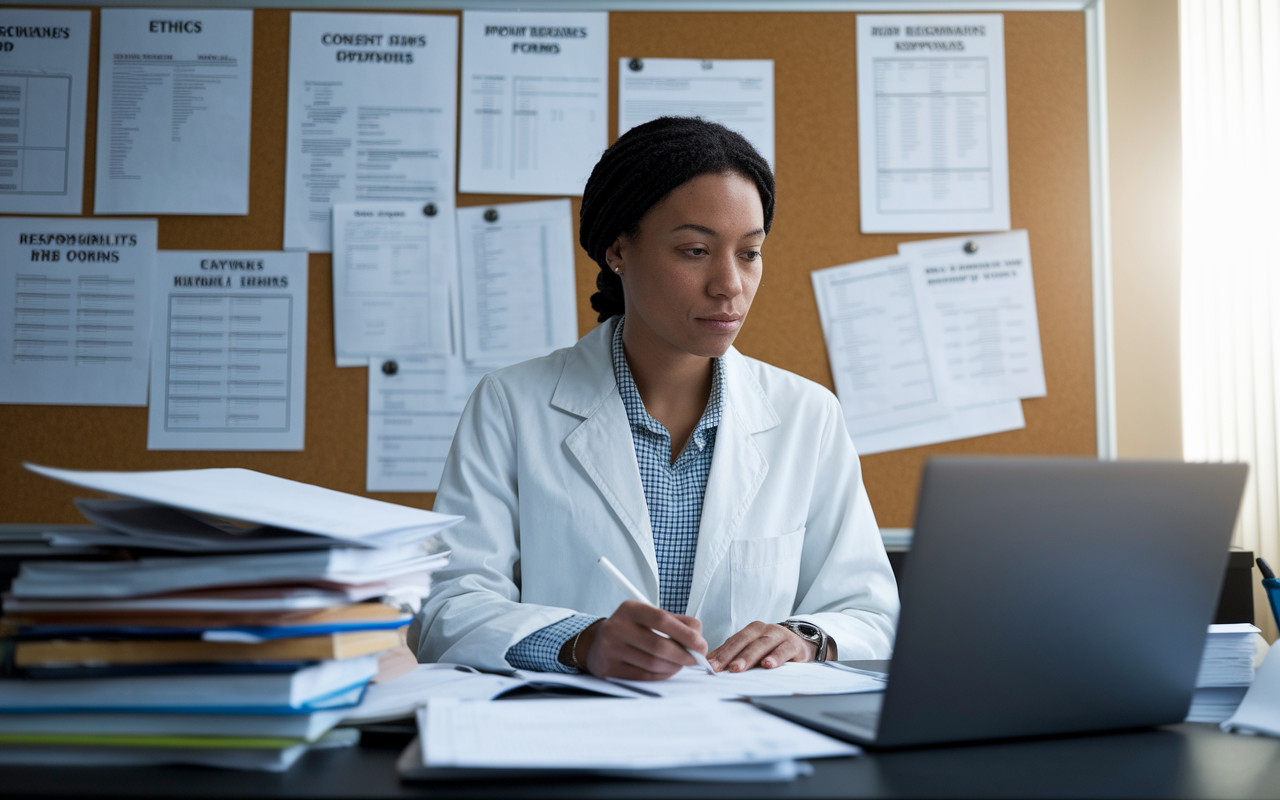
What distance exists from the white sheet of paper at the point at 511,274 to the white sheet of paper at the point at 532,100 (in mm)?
Answer: 59

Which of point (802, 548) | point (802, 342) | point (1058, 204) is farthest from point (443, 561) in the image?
point (1058, 204)

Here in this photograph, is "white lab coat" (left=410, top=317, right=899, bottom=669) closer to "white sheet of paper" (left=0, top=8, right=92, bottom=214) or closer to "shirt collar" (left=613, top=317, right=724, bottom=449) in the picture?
"shirt collar" (left=613, top=317, right=724, bottom=449)

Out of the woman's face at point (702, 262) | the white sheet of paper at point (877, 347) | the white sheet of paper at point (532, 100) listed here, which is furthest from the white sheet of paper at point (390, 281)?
the white sheet of paper at point (877, 347)

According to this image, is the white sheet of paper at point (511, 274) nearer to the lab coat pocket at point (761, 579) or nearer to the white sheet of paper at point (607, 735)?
the lab coat pocket at point (761, 579)

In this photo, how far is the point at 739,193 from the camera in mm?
1321

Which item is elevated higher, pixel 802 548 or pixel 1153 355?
pixel 1153 355

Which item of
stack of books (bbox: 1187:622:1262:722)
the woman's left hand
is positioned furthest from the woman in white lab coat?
stack of books (bbox: 1187:622:1262:722)

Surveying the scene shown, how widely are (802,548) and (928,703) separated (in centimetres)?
82

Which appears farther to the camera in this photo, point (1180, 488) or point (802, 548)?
point (802, 548)

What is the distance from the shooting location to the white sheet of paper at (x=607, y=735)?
0.48 meters

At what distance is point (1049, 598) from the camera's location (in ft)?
1.90

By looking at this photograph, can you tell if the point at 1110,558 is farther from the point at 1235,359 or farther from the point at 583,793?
the point at 1235,359

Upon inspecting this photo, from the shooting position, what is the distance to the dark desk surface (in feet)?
1.54

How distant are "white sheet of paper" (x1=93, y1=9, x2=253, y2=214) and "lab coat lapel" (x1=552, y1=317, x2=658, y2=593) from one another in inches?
36.3
